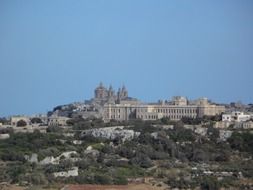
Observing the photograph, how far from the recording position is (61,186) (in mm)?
41812

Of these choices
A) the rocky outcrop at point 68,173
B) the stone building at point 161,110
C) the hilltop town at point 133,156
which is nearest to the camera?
the hilltop town at point 133,156

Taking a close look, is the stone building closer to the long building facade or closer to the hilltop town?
the long building facade

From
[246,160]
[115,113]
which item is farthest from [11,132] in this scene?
[115,113]

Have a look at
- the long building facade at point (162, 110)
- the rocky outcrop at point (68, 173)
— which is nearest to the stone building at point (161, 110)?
the long building facade at point (162, 110)

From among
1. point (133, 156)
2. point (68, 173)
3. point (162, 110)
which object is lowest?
point (68, 173)

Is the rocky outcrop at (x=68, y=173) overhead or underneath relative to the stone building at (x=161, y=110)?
underneath

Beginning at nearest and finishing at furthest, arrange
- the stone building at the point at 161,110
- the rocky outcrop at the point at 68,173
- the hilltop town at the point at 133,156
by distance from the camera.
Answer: the hilltop town at the point at 133,156 → the rocky outcrop at the point at 68,173 → the stone building at the point at 161,110

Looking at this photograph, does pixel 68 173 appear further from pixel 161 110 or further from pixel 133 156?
pixel 161 110

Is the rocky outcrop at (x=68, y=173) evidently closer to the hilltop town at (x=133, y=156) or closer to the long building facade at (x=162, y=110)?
the hilltop town at (x=133, y=156)

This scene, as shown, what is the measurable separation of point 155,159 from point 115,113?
136ft

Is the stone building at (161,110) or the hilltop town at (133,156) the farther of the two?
the stone building at (161,110)

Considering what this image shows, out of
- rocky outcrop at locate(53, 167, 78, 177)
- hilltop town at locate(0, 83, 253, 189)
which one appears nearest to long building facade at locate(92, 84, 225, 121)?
hilltop town at locate(0, 83, 253, 189)

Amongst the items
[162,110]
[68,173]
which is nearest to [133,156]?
[68,173]

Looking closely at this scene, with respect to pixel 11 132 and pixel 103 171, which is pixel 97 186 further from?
pixel 11 132
